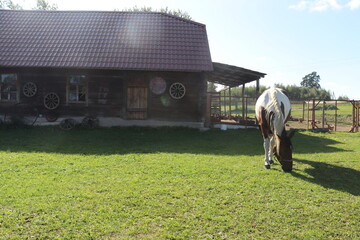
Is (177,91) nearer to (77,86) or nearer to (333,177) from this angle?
(77,86)

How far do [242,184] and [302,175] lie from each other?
1.61 meters

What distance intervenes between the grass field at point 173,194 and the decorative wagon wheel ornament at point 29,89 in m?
4.88

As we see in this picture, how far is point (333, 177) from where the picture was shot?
543cm

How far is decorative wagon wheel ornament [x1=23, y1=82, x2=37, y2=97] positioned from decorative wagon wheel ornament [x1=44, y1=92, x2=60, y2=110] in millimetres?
732

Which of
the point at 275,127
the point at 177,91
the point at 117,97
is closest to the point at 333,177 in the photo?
the point at 275,127

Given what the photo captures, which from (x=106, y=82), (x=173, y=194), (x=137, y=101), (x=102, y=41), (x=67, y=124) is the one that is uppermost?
(x=102, y=41)

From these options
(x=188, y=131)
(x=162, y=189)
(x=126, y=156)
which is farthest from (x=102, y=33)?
(x=162, y=189)

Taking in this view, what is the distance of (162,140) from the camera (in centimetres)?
984

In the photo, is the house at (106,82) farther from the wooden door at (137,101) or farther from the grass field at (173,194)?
the grass field at (173,194)

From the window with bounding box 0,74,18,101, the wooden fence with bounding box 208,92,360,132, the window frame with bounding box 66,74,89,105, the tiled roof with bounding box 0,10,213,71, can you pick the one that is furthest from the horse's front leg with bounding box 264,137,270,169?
the window with bounding box 0,74,18,101

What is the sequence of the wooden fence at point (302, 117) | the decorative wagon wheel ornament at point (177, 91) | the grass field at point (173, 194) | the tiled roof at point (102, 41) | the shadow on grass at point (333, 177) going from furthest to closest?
the wooden fence at point (302, 117), the decorative wagon wheel ornament at point (177, 91), the tiled roof at point (102, 41), the shadow on grass at point (333, 177), the grass field at point (173, 194)

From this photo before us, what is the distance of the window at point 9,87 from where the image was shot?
41.5 feet

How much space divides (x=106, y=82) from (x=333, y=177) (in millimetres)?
10476

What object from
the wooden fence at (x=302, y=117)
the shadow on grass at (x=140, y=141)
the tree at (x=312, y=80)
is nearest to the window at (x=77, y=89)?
the shadow on grass at (x=140, y=141)
